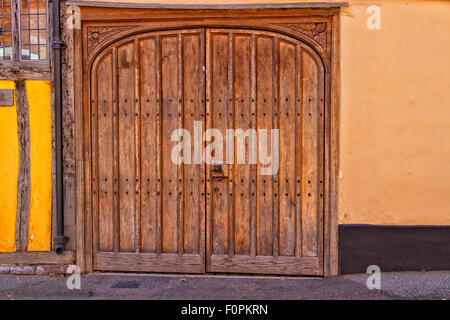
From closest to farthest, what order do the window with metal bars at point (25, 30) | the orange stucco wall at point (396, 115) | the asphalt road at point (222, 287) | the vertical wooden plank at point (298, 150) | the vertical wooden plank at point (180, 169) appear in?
the asphalt road at point (222, 287) → the orange stucco wall at point (396, 115) → the vertical wooden plank at point (298, 150) → the vertical wooden plank at point (180, 169) → the window with metal bars at point (25, 30)

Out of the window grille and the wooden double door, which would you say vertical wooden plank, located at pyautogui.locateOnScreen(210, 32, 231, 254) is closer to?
the wooden double door

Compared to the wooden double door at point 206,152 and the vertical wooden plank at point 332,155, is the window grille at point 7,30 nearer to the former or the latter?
the wooden double door at point 206,152

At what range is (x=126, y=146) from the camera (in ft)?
15.8

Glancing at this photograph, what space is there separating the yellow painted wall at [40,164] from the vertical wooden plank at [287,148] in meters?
2.63

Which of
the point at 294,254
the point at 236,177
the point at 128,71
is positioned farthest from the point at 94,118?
the point at 294,254

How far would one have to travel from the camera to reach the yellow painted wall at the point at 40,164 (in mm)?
4770

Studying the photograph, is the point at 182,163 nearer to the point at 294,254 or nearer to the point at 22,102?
the point at 294,254

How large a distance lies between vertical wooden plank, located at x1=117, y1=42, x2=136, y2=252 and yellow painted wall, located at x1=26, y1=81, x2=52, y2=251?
808 mm

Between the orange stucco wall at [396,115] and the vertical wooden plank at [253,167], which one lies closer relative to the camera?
the orange stucco wall at [396,115]

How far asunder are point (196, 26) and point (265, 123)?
1.33 m

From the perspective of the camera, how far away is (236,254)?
4.76m

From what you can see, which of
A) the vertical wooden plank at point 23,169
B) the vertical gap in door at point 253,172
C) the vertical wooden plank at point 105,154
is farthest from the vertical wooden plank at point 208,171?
the vertical wooden plank at point 23,169

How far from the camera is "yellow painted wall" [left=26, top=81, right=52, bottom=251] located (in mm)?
4770

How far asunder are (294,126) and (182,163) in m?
1.33
